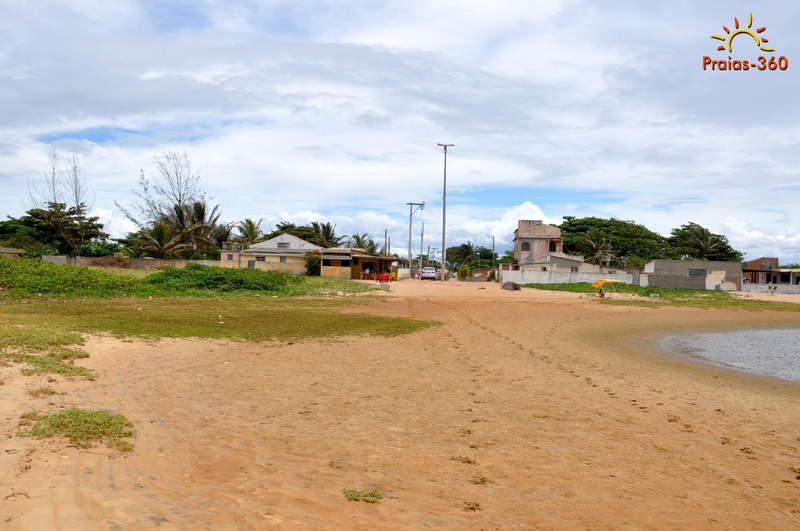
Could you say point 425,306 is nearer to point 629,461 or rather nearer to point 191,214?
point 629,461

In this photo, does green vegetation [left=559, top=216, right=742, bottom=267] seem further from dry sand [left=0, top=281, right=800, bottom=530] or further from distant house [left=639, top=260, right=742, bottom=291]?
dry sand [left=0, top=281, right=800, bottom=530]

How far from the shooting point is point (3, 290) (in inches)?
1045

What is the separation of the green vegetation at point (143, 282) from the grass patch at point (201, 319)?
3108 millimetres

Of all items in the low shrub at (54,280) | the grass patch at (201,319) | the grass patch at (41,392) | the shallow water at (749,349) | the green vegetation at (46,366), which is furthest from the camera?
the low shrub at (54,280)

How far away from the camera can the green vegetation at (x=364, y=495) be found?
4.95 m

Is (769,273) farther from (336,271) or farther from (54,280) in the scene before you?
(54,280)

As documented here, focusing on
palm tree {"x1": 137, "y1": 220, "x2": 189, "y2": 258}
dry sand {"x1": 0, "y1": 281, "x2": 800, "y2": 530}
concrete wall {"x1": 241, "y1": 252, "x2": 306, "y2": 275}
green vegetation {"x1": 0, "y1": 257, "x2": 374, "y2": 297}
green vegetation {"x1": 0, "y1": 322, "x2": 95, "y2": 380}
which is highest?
palm tree {"x1": 137, "y1": 220, "x2": 189, "y2": 258}

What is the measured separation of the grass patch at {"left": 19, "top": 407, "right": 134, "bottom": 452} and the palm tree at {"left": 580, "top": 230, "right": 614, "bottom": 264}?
73878 mm

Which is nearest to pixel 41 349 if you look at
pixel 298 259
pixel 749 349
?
pixel 749 349

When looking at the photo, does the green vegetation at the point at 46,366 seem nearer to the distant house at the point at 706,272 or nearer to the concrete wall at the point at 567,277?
the concrete wall at the point at 567,277

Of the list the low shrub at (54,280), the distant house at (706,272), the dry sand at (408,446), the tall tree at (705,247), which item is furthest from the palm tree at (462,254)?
the dry sand at (408,446)

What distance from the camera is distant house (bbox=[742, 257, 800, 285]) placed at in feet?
214

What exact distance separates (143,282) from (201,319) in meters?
16.4

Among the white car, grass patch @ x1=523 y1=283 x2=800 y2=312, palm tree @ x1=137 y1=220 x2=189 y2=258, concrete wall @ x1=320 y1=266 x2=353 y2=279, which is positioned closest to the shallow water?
grass patch @ x1=523 y1=283 x2=800 y2=312
